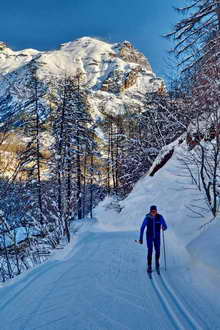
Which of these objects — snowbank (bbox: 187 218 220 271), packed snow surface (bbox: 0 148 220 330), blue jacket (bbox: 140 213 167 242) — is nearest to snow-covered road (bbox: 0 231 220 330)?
packed snow surface (bbox: 0 148 220 330)

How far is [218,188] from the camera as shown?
408 inches

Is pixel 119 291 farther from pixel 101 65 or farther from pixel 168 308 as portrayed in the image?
pixel 101 65

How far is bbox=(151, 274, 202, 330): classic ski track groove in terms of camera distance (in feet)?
14.7

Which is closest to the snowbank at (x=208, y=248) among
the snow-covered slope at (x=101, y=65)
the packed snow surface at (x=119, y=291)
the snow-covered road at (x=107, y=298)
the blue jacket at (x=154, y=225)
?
the packed snow surface at (x=119, y=291)

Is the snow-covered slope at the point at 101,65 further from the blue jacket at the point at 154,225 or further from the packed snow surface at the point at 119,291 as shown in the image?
the blue jacket at the point at 154,225

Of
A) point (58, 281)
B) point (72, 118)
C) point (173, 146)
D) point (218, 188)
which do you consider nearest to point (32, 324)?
point (58, 281)

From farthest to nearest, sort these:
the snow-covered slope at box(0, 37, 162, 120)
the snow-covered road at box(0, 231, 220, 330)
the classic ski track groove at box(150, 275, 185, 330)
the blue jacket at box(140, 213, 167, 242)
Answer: the snow-covered slope at box(0, 37, 162, 120) → the blue jacket at box(140, 213, 167, 242) → the snow-covered road at box(0, 231, 220, 330) → the classic ski track groove at box(150, 275, 185, 330)

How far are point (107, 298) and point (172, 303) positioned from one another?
126 centimetres

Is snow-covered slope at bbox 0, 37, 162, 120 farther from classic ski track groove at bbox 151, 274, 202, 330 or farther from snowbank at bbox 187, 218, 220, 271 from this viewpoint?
classic ski track groove at bbox 151, 274, 202, 330

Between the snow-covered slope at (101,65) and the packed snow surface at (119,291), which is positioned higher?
the snow-covered slope at (101,65)

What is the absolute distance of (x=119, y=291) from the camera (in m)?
5.93

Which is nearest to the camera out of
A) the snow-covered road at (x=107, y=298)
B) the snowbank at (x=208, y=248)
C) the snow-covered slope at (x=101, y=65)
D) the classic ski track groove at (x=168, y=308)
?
the classic ski track groove at (x=168, y=308)

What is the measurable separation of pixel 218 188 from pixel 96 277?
5878 mm

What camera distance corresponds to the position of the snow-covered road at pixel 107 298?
4586 mm
